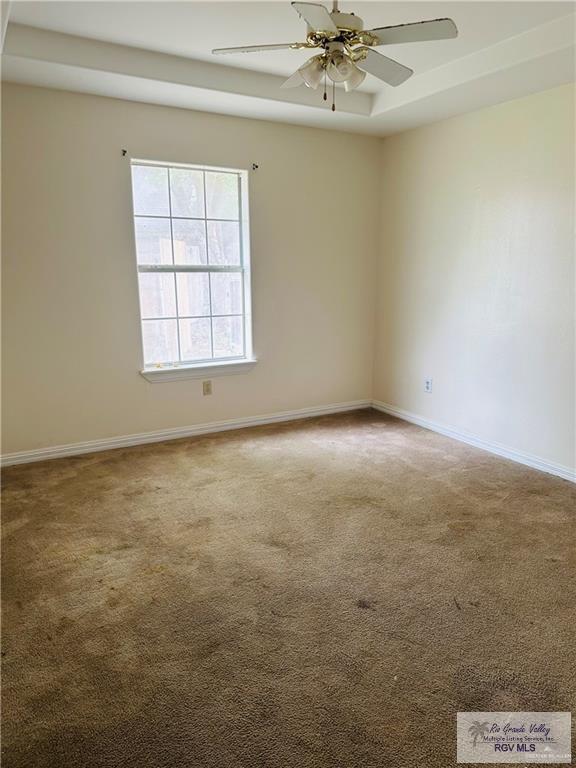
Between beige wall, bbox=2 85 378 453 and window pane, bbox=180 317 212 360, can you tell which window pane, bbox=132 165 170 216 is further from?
window pane, bbox=180 317 212 360

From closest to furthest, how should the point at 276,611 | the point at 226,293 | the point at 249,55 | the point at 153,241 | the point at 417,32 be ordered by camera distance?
1. the point at 417,32
2. the point at 276,611
3. the point at 249,55
4. the point at 153,241
5. the point at 226,293

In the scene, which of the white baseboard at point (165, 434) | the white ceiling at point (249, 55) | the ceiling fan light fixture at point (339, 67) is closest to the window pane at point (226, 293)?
the white baseboard at point (165, 434)

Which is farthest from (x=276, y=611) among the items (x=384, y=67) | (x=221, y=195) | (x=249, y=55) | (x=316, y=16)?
(x=221, y=195)

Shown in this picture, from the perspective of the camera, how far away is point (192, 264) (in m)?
4.04

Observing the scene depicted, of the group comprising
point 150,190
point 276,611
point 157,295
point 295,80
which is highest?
point 295,80

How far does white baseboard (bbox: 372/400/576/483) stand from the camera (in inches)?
134

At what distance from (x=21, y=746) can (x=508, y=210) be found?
3.91m

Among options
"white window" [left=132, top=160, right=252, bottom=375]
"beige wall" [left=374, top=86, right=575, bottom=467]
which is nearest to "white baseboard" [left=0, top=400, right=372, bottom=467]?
"white window" [left=132, top=160, right=252, bottom=375]

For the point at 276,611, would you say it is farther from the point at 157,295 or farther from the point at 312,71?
the point at 157,295

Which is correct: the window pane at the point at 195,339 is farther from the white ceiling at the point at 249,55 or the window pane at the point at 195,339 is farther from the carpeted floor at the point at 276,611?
the white ceiling at the point at 249,55

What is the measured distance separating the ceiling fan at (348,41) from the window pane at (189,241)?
185cm

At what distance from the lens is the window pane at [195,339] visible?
4121 millimetres

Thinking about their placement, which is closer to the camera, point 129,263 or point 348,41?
point 348,41

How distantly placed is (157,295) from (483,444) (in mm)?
2849
